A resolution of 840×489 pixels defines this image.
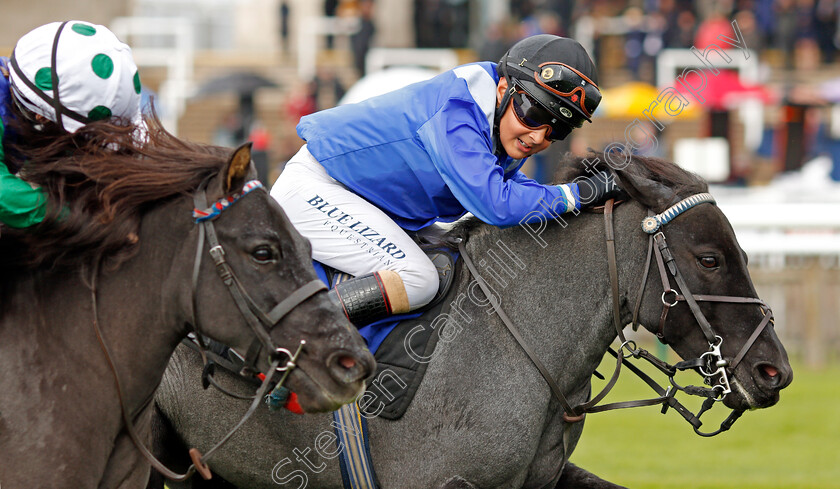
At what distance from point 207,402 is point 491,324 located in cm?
123

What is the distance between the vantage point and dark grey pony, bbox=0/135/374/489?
135 inches

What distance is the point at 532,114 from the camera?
4480mm

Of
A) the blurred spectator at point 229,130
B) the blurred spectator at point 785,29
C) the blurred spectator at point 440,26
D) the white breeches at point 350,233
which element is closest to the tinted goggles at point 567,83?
the white breeches at point 350,233

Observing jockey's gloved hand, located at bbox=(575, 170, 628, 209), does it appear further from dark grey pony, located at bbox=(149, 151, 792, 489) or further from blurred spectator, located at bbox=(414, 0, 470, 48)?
blurred spectator, located at bbox=(414, 0, 470, 48)

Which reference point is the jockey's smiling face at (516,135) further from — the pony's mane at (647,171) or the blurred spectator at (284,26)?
the blurred spectator at (284,26)

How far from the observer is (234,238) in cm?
346

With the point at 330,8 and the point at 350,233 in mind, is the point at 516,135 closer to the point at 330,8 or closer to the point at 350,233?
the point at 350,233

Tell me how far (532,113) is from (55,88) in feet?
6.30

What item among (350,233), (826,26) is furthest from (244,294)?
(826,26)

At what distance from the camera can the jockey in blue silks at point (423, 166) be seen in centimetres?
423

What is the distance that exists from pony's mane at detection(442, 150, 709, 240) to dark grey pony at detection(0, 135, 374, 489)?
1.21 meters

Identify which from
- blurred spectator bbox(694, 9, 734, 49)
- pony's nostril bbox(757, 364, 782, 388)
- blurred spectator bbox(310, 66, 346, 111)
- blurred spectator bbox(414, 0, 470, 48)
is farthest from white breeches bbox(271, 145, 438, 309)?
blurred spectator bbox(414, 0, 470, 48)

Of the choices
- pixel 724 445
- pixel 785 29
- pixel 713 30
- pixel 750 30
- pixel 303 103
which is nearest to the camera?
pixel 724 445

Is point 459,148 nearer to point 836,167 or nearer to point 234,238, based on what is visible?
point 234,238
